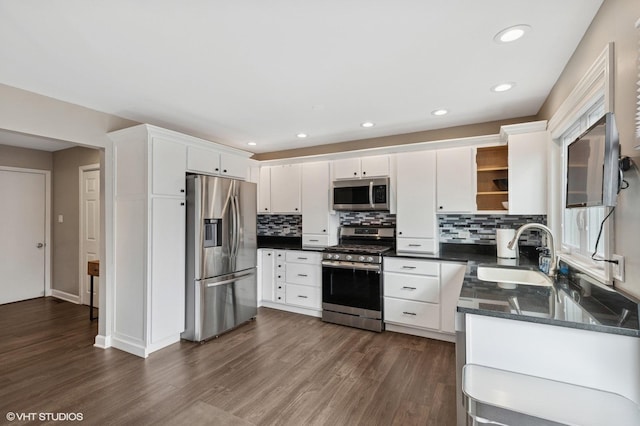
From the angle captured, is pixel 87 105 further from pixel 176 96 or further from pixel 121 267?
pixel 121 267

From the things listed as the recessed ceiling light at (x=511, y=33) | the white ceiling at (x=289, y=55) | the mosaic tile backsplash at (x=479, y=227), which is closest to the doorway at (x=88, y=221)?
the white ceiling at (x=289, y=55)

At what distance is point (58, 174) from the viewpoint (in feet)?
16.3

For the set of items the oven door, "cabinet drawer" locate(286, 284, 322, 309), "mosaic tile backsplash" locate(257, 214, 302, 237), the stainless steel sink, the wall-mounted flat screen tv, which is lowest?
"cabinet drawer" locate(286, 284, 322, 309)

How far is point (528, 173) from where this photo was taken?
9.43 feet

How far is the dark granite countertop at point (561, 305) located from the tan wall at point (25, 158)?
6412mm

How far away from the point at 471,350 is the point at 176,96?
2.96 meters

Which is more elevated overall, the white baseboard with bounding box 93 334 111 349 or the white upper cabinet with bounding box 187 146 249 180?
the white upper cabinet with bounding box 187 146 249 180

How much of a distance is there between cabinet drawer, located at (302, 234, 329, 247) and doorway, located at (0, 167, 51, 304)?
445 centimetres

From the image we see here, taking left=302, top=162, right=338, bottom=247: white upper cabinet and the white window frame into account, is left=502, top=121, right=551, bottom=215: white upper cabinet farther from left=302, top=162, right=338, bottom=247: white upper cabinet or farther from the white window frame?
left=302, top=162, right=338, bottom=247: white upper cabinet

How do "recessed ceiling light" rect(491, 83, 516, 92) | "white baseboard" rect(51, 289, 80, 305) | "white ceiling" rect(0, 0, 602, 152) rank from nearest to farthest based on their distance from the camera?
"white ceiling" rect(0, 0, 602, 152)
"recessed ceiling light" rect(491, 83, 516, 92)
"white baseboard" rect(51, 289, 80, 305)

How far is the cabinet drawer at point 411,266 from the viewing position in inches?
127

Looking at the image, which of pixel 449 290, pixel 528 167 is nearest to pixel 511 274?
pixel 449 290

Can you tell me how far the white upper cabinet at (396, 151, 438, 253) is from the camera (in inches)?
137

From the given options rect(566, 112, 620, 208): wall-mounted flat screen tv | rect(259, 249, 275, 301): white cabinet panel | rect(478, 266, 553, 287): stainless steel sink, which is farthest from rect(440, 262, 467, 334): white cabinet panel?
rect(259, 249, 275, 301): white cabinet panel
